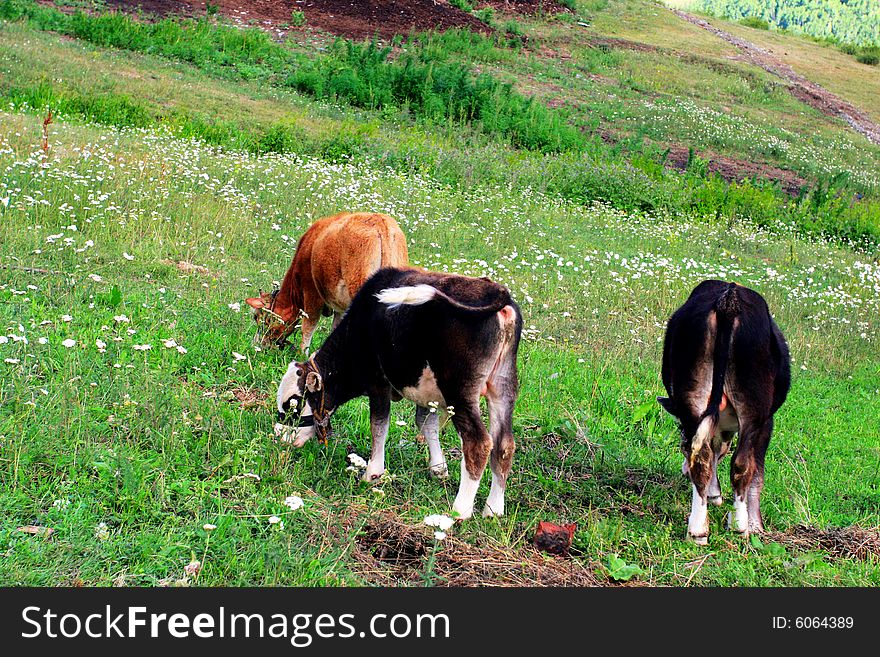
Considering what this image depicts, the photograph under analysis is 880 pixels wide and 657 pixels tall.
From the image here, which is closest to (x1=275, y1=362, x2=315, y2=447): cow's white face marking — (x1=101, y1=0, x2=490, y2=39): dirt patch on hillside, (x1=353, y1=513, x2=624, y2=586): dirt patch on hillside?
(x1=353, y1=513, x2=624, y2=586): dirt patch on hillside

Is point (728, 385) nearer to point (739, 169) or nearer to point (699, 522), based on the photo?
point (699, 522)

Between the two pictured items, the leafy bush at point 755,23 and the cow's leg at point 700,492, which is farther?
the leafy bush at point 755,23

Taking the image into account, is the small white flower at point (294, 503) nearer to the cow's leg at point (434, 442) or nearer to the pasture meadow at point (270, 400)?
the pasture meadow at point (270, 400)

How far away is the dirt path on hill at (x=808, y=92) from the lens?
116 feet

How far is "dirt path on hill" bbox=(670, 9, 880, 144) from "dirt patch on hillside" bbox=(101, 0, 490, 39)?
14.1 metres

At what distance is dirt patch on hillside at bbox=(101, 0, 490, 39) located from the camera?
29.6 metres

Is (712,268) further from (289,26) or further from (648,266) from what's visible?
(289,26)

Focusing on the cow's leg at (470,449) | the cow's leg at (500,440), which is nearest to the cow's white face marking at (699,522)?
the cow's leg at (500,440)

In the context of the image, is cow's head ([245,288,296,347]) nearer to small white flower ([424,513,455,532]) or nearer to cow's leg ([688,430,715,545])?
small white flower ([424,513,455,532])

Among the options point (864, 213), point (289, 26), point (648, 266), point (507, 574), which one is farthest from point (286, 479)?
point (289, 26)

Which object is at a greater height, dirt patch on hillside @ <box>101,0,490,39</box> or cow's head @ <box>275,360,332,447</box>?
dirt patch on hillside @ <box>101,0,490,39</box>

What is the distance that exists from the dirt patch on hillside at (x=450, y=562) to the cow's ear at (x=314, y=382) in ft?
3.82

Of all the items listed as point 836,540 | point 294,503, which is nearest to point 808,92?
point 836,540

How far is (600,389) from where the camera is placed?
7.83 metres
